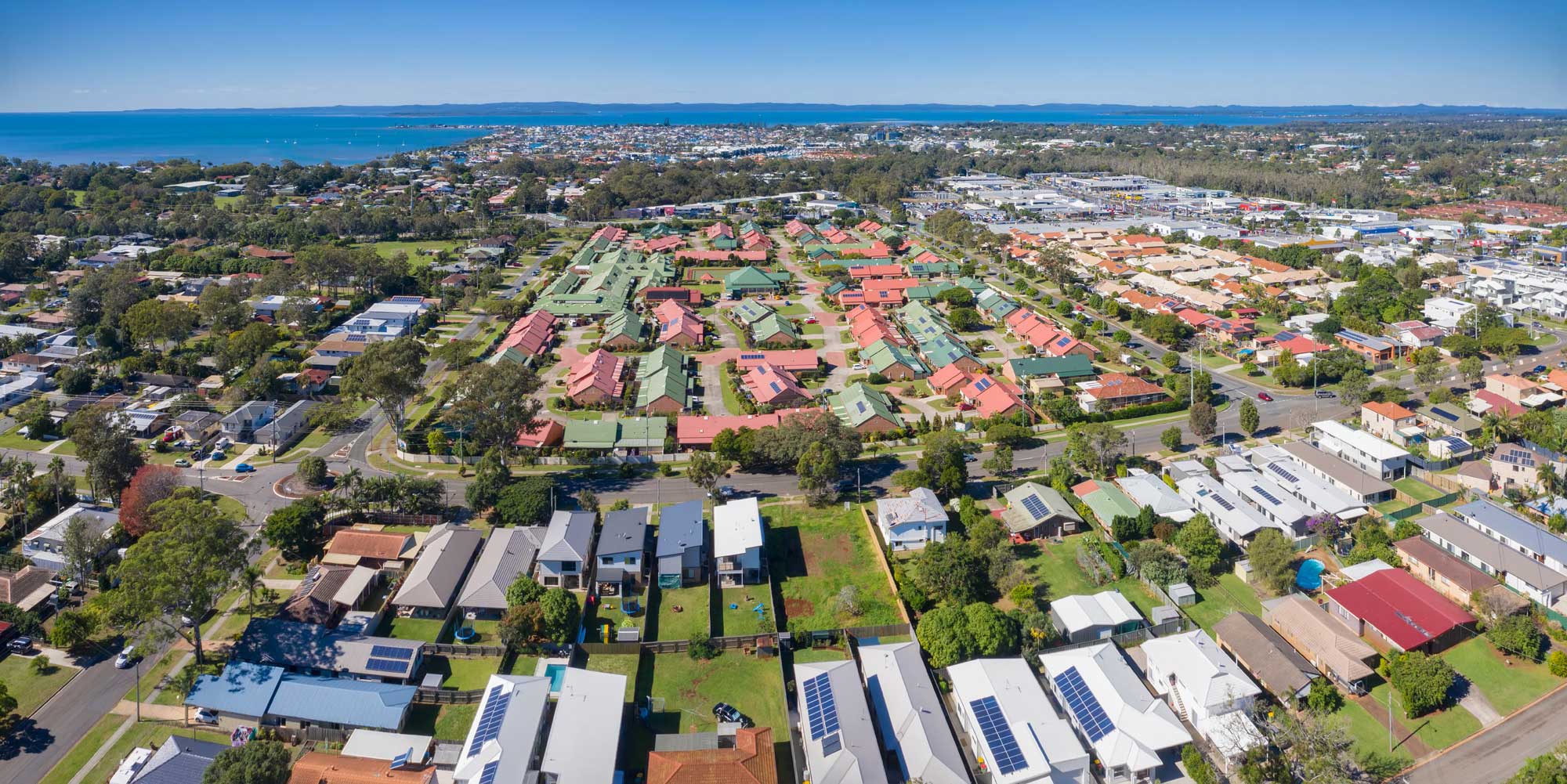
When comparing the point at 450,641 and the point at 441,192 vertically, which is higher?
the point at 441,192

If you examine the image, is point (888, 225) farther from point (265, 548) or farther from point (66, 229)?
point (66, 229)

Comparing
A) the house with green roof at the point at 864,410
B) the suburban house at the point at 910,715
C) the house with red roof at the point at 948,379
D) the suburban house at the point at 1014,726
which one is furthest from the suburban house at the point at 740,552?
the house with red roof at the point at 948,379

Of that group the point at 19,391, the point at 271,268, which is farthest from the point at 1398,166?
the point at 19,391

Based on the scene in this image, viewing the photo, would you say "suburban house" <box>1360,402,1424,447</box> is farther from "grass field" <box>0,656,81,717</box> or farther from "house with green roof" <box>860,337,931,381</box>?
"grass field" <box>0,656,81,717</box>

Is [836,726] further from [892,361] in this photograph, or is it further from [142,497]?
[892,361]

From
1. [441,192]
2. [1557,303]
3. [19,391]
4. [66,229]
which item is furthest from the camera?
[441,192]

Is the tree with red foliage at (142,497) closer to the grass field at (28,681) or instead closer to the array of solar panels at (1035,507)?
the grass field at (28,681)
